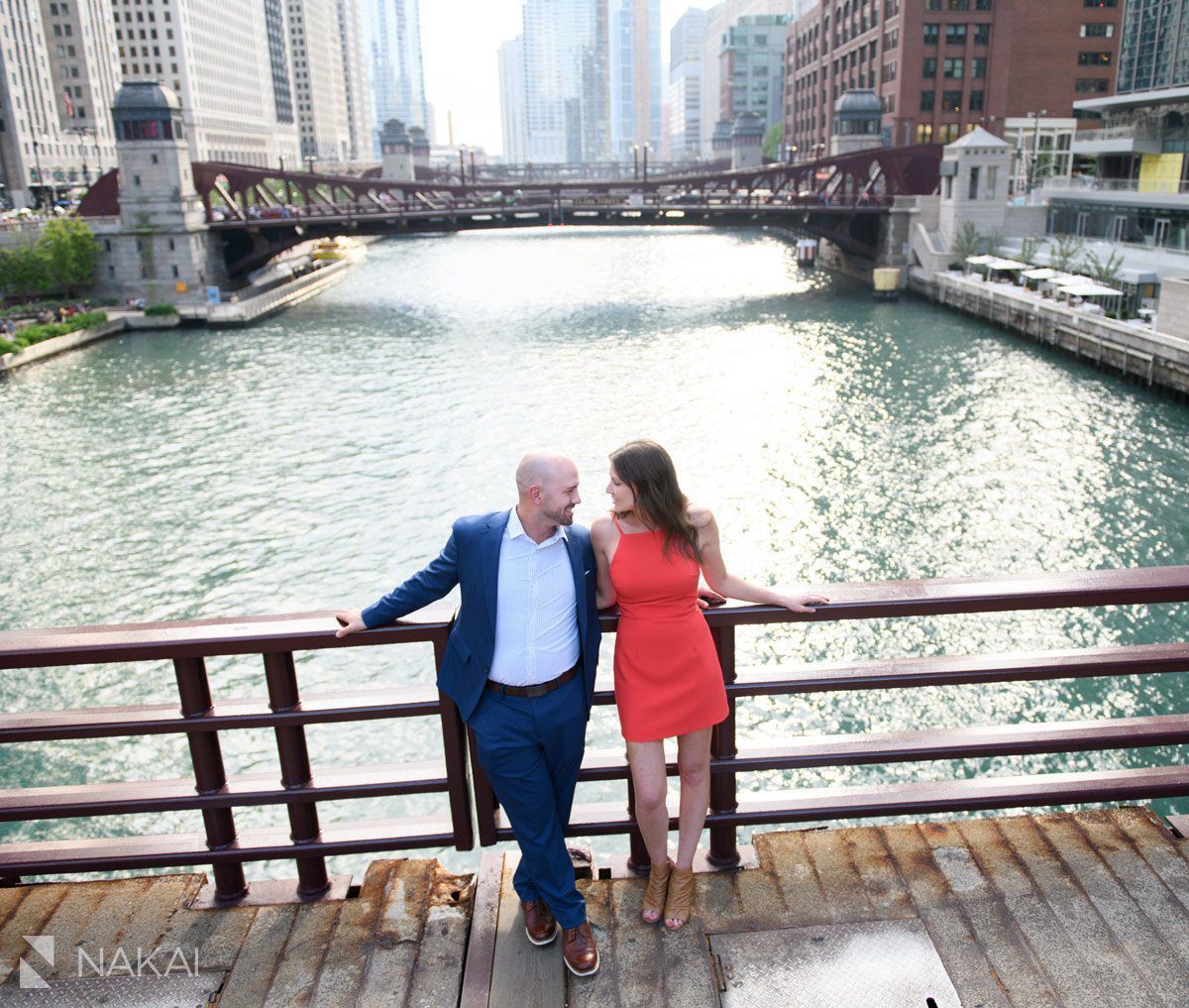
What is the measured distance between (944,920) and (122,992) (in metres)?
3.29

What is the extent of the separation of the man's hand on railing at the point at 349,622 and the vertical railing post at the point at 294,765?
21cm

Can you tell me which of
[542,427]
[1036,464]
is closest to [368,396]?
[542,427]

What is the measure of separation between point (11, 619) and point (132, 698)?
5.75 metres

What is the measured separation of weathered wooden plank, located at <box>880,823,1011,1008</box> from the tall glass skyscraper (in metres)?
66.1

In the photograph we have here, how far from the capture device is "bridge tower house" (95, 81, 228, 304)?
63062mm

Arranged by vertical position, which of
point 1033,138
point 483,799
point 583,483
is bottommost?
point 583,483

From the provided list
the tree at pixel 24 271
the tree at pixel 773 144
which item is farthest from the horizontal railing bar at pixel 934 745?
the tree at pixel 773 144

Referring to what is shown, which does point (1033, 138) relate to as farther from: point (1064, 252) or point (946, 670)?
point (946, 670)

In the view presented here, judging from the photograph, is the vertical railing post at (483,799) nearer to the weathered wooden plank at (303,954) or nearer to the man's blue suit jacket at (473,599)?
the man's blue suit jacket at (473,599)

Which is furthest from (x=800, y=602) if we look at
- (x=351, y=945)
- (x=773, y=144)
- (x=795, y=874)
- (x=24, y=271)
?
(x=773, y=144)

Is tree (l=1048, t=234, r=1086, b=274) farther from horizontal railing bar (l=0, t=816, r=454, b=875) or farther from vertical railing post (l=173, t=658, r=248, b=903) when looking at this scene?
vertical railing post (l=173, t=658, r=248, b=903)

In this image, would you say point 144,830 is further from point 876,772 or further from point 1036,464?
point 1036,464

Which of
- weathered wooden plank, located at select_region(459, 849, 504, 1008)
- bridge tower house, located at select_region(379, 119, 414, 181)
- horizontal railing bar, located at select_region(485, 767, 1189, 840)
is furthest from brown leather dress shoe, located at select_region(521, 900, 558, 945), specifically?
bridge tower house, located at select_region(379, 119, 414, 181)

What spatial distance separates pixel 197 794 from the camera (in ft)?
14.6
